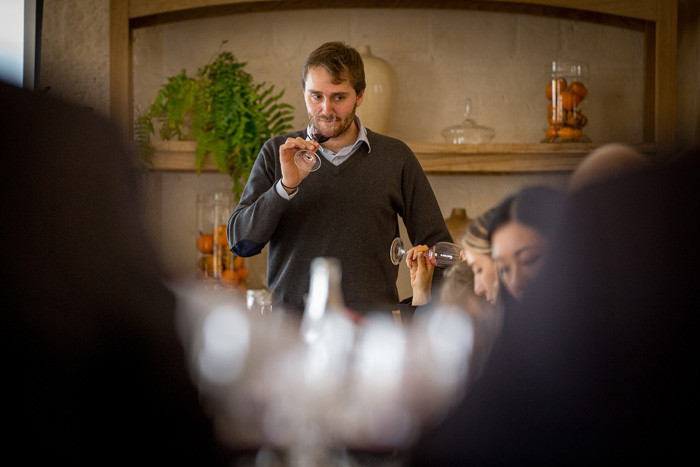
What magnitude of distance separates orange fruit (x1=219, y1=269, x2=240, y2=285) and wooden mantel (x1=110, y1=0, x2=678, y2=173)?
0.43m

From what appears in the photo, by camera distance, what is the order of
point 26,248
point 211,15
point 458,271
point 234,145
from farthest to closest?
1. point 211,15
2. point 234,145
3. point 458,271
4. point 26,248

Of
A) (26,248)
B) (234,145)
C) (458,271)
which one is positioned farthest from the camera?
(234,145)

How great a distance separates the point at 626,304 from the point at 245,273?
83.0 inches

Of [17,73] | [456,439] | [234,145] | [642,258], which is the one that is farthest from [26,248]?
[234,145]

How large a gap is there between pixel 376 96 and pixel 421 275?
1484mm

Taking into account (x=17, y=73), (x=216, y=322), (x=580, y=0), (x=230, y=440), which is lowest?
(x=230, y=440)

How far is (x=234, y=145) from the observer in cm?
248

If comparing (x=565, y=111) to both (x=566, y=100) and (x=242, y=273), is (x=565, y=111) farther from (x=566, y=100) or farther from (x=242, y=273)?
(x=242, y=273)

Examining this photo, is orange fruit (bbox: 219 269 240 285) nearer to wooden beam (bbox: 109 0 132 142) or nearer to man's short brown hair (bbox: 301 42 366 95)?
wooden beam (bbox: 109 0 132 142)

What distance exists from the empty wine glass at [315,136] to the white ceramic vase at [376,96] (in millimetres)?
952

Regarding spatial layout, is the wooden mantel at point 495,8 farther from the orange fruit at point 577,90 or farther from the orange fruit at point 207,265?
the orange fruit at point 207,265

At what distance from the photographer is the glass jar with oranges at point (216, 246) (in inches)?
99.1

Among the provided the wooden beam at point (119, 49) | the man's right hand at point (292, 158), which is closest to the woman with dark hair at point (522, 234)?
the man's right hand at point (292, 158)

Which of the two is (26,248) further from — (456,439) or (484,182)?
(484,182)
